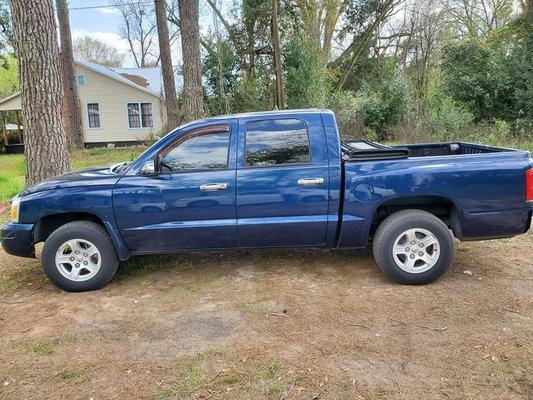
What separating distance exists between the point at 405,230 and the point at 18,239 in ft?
13.0

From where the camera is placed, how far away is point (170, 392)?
9.61ft

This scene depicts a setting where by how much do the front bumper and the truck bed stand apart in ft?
11.0

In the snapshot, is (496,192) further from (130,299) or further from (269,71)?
(269,71)

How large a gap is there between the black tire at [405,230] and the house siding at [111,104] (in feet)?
78.4

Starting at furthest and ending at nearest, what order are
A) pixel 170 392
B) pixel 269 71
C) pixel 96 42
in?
pixel 96 42
pixel 269 71
pixel 170 392

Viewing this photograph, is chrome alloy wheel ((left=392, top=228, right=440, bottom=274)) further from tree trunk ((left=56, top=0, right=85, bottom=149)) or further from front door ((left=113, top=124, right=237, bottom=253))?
tree trunk ((left=56, top=0, right=85, bottom=149))

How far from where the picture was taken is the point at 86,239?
4.55m

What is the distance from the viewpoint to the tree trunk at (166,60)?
18.5 metres

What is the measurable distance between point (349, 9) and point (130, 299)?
90.3 ft

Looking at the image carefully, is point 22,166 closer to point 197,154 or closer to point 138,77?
point 138,77

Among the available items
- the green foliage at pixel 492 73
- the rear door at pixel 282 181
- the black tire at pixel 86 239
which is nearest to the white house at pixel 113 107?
the green foliage at pixel 492 73

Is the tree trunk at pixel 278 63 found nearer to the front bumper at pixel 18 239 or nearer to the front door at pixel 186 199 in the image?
the front door at pixel 186 199

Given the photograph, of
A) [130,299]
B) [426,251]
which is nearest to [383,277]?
[426,251]

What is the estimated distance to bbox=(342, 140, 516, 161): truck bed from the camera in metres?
4.54
